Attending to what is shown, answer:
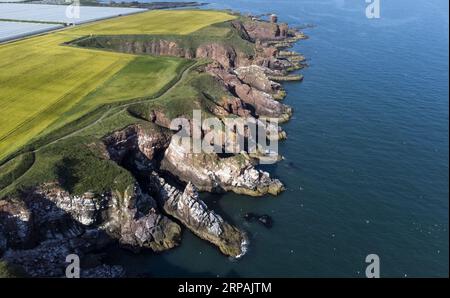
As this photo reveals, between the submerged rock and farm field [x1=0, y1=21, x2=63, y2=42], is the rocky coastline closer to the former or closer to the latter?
the submerged rock

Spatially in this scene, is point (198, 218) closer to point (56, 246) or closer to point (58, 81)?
point (56, 246)

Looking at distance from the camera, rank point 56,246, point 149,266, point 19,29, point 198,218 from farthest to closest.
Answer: point 19,29 < point 198,218 < point 149,266 < point 56,246

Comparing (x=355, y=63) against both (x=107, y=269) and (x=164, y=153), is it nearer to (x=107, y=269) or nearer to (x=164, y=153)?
(x=164, y=153)

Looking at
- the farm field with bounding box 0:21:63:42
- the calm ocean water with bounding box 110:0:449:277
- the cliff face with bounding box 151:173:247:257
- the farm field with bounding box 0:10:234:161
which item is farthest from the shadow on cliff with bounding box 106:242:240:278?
the farm field with bounding box 0:21:63:42

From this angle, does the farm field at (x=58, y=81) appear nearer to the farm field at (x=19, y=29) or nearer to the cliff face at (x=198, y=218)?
the farm field at (x=19, y=29)

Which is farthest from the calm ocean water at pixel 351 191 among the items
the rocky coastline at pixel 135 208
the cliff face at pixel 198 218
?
the rocky coastline at pixel 135 208

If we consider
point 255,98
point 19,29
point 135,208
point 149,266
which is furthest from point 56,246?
point 19,29
